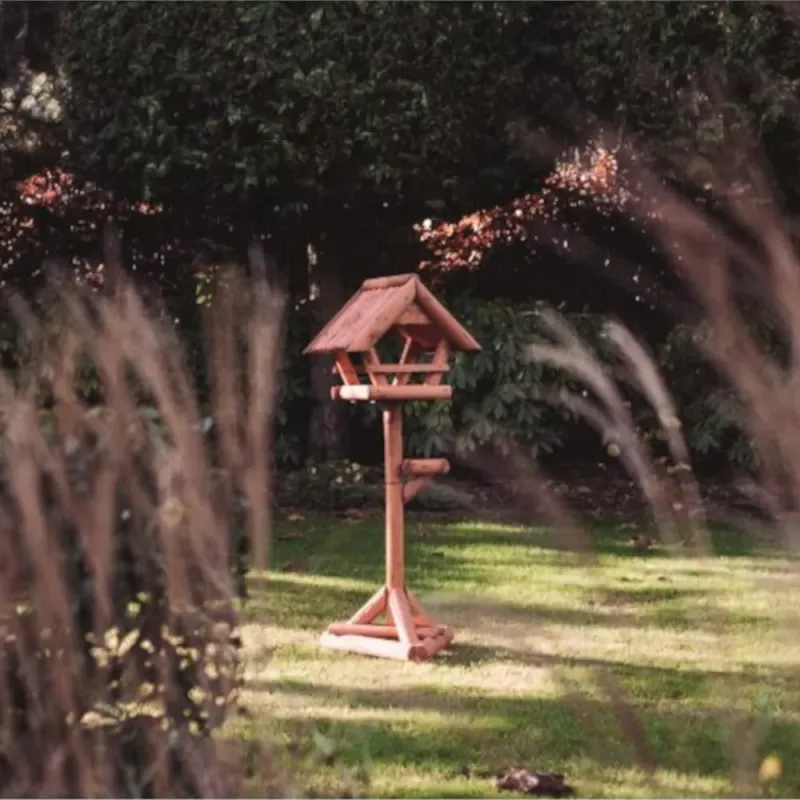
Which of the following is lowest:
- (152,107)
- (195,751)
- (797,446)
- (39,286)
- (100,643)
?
(195,751)

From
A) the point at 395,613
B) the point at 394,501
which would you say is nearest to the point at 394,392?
the point at 394,501

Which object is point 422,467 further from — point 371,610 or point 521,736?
point 521,736

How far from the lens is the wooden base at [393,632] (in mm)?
4590

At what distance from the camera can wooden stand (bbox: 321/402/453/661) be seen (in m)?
4.62

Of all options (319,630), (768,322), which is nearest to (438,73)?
(768,322)

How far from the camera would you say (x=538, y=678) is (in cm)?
433

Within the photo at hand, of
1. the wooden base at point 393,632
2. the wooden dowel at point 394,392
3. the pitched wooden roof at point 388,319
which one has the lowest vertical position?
the wooden base at point 393,632

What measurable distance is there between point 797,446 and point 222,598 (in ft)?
3.38

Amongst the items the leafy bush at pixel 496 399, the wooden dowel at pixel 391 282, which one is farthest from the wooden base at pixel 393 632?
the leafy bush at pixel 496 399

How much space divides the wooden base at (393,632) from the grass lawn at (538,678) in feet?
0.19

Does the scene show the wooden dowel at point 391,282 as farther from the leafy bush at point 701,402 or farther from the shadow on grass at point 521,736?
the leafy bush at point 701,402

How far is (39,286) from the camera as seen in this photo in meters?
9.98

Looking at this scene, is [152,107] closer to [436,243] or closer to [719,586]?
[436,243]

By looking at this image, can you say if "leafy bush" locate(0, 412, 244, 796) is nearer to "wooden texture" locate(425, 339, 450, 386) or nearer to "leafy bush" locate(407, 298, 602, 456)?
"wooden texture" locate(425, 339, 450, 386)
